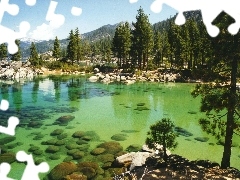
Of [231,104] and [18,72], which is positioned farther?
[18,72]

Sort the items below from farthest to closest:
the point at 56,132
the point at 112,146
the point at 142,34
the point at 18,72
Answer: the point at 18,72
the point at 142,34
the point at 56,132
the point at 112,146

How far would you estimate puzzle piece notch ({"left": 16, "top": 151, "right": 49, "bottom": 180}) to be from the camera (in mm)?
13512

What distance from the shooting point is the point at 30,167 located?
13266 mm

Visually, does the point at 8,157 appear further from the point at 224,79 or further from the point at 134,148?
the point at 224,79

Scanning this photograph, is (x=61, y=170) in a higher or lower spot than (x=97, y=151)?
lower

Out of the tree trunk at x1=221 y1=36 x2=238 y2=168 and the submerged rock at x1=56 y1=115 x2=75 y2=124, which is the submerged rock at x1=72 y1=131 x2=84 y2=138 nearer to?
the submerged rock at x1=56 y1=115 x2=75 y2=124

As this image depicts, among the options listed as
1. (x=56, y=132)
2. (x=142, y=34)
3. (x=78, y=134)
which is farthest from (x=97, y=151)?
(x=142, y=34)

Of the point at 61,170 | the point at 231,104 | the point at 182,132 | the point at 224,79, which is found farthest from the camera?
the point at 182,132

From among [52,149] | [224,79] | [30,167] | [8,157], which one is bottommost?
[8,157]

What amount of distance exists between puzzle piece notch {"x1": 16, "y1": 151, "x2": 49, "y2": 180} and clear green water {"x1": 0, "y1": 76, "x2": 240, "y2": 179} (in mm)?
685

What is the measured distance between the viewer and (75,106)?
40094 mm

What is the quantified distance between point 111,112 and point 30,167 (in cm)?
2344

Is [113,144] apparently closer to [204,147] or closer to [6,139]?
[204,147]

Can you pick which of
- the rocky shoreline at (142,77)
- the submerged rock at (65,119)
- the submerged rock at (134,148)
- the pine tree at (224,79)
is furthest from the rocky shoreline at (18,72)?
the pine tree at (224,79)
